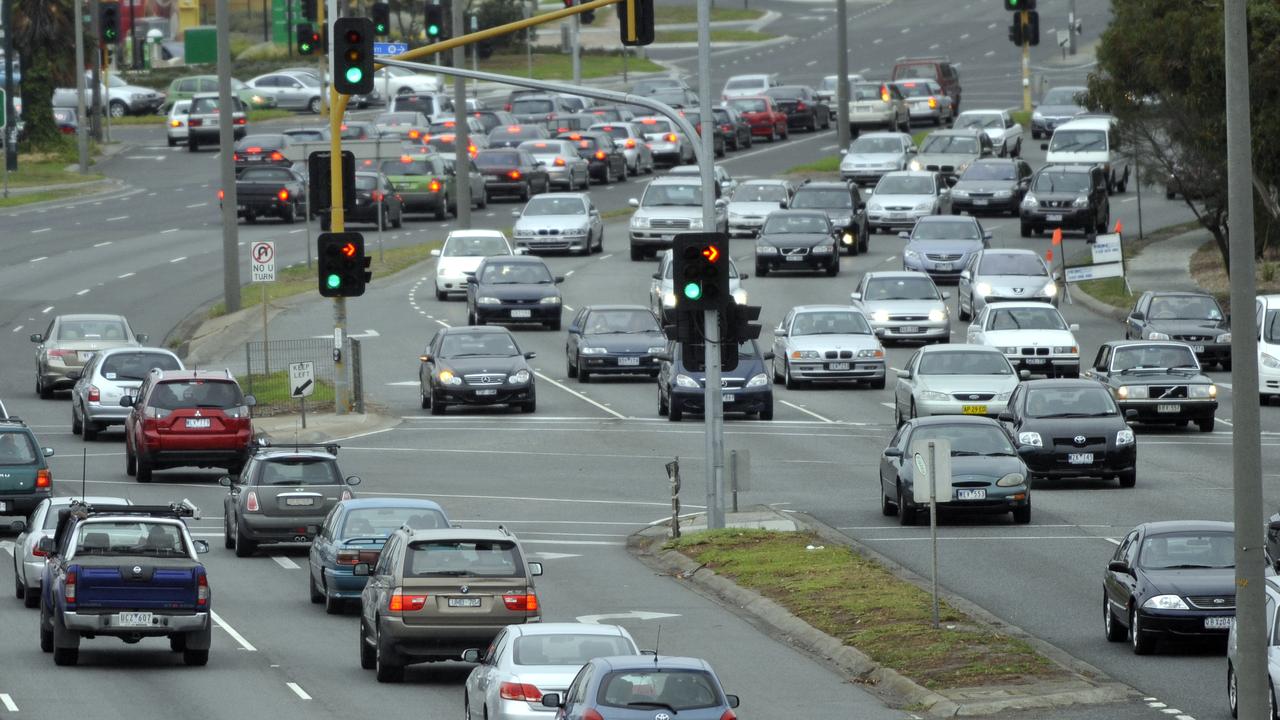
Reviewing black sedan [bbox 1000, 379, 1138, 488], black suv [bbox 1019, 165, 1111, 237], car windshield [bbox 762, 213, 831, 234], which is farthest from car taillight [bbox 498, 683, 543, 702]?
black suv [bbox 1019, 165, 1111, 237]

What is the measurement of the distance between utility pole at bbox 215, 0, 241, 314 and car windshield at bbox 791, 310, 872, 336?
43.1 feet

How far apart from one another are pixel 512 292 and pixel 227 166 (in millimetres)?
6932

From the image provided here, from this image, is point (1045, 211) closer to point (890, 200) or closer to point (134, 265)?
point (890, 200)

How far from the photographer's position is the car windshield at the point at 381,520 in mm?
25031

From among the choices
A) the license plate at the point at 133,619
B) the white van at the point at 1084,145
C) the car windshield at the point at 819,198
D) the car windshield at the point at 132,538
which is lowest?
the license plate at the point at 133,619

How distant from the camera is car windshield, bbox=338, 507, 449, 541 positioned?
25.0 metres

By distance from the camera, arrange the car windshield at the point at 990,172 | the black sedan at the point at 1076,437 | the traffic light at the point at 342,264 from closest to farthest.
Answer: the black sedan at the point at 1076,437, the traffic light at the point at 342,264, the car windshield at the point at 990,172

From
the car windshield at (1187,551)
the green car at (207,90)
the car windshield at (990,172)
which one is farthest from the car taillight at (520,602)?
the green car at (207,90)

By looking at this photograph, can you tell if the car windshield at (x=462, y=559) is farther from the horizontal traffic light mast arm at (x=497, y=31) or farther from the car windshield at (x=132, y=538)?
the horizontal traffic light mast arm at (x=497, y=31)

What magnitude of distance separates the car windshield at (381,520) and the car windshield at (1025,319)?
66.8ft

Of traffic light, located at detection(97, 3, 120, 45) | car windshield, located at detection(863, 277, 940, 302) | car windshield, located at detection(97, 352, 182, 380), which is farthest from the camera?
traffic light, located at detection(97, 3, 120, 45)

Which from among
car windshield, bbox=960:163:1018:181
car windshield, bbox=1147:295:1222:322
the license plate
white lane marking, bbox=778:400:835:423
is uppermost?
car windshield, bbox=960:163:1018:181

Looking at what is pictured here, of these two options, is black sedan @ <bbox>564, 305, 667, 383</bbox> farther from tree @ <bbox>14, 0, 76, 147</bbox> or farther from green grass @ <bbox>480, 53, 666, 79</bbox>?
green grass @ <bbox>480, 53, 666, 79</bbox>

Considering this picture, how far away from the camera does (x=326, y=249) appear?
36.0 meters
